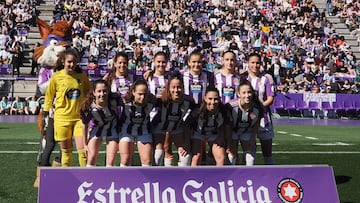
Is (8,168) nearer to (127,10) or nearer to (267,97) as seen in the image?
(267,97)

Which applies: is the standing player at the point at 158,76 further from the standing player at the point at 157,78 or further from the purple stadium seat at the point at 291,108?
the purple stadium seat at the point at 291,108

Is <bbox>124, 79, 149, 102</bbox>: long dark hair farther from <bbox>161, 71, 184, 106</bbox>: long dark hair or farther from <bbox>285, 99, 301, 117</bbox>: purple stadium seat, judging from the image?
<bbox>285, 99, 301, 117</bbox>: purple stadium seat

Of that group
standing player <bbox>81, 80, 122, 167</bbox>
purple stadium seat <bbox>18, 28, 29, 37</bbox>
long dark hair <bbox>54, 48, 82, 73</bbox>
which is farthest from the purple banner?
purple stadium seat <bbox>18, 28, 29, 37</bbox>

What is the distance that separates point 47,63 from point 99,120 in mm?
1415

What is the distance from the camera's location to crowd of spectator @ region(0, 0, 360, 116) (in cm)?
2238

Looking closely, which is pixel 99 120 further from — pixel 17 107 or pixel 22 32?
pixel 22 32

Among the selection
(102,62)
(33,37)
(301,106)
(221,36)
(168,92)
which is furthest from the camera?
(221,36)

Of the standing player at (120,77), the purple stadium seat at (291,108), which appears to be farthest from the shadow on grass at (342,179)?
the purple stadium seat at (291,108)

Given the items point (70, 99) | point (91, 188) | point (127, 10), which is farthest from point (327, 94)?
point (91, 188)

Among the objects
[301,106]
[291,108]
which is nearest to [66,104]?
[291,108]

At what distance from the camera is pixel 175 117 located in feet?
20.7

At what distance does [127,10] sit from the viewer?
26625mm

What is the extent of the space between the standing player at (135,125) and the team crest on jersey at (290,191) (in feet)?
7.31

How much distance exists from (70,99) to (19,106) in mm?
13483
